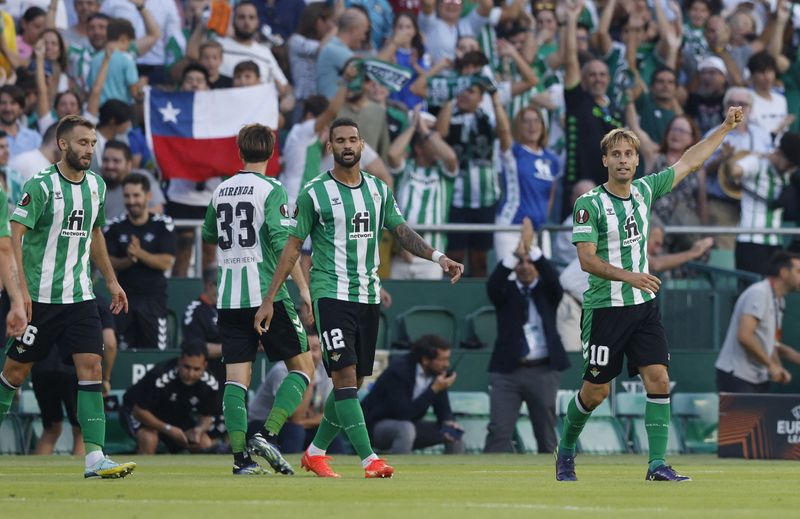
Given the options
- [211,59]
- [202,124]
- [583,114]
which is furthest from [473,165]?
[211,59]

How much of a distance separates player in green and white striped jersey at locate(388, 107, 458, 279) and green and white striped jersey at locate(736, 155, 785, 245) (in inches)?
137

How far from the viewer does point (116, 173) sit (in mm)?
16891

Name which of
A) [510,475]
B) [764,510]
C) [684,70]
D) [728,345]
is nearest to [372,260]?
[510,475]

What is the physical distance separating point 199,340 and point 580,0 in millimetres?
6999

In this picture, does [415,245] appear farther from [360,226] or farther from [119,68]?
[119,68]

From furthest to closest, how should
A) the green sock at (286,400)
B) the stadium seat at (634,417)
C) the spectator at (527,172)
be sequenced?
1. the spectator at (527,172)
2. the stadium seat at (634,417)
3. the green sock at (286,400)

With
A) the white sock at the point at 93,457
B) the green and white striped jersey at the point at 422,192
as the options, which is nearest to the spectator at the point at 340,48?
the green and white striped jersey at the point at 422,192

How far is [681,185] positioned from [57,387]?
26.1 feet

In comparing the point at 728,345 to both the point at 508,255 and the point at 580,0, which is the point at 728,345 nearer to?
the point at 508,255

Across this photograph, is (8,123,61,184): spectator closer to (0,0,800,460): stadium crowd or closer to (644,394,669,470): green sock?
(0,0,800,460): stadium crowd

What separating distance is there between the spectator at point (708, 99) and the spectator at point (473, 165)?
3.70 m

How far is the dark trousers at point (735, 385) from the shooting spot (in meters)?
16.8

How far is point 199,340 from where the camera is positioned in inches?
640

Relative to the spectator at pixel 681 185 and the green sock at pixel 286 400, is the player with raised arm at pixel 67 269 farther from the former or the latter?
the spectator at pixel 681 185
